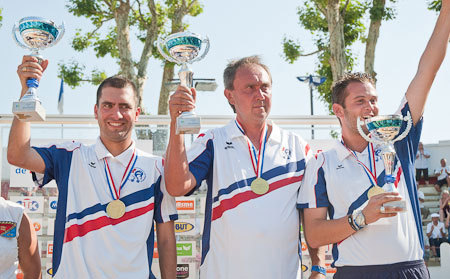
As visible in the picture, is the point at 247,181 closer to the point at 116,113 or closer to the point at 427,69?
the point at 116,113

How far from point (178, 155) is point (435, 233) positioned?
11956 millimetres

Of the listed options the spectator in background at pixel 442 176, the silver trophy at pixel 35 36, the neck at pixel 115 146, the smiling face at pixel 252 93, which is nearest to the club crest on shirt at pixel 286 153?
the smiling face at pixel 252 93

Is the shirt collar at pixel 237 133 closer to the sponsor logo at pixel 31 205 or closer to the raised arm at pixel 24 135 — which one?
the raised arm at pixel 24 135

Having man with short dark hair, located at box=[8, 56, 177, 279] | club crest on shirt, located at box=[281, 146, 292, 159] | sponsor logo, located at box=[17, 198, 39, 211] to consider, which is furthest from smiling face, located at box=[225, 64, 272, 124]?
sponsor logo, located at box=[17, 198, 39, 211]

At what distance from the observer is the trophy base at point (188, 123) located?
2.75 m

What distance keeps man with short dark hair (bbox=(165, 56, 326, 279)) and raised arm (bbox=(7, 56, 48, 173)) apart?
883mm

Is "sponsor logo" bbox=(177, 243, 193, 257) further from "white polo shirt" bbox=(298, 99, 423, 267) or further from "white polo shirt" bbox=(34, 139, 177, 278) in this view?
"white polo shirt" bbox=(298, 99, 423, 267)

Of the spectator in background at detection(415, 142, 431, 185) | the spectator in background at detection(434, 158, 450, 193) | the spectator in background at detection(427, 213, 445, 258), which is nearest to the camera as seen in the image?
the spectator in background at detection(427, 213, 445, 258)

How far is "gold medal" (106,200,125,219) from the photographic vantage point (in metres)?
3.25

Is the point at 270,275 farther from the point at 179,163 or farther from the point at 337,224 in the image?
the point at 179,163

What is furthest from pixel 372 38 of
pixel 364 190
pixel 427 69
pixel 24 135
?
pixel 24 135

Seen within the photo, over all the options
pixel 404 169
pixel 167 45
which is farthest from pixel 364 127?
pixel 167 45

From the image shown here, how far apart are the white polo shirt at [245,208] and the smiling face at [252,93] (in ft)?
0.51

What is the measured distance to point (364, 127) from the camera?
3205 millimetres
